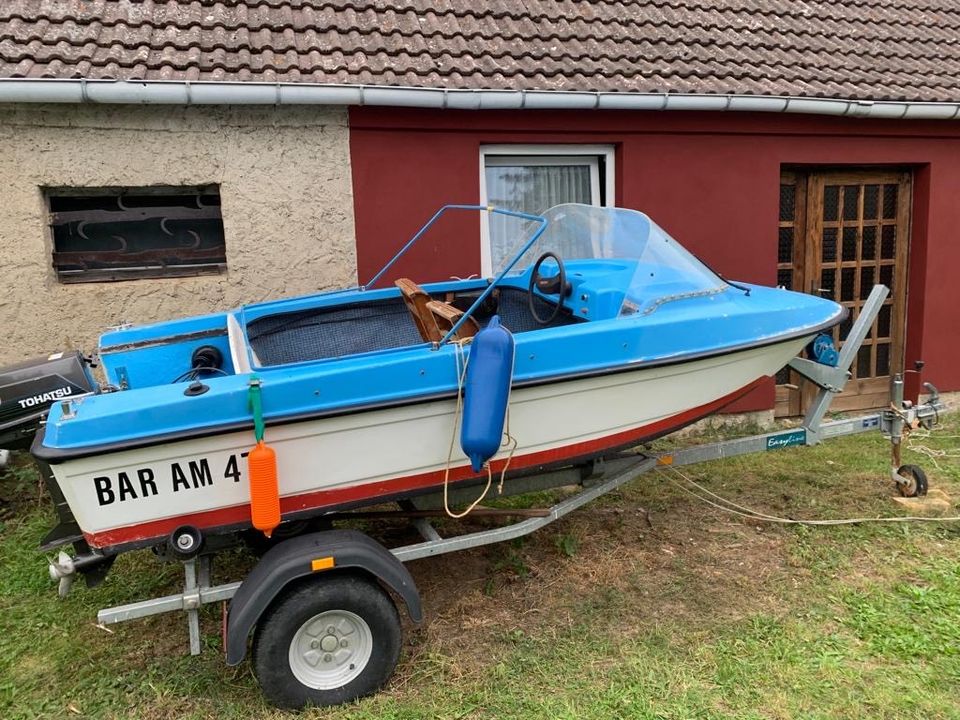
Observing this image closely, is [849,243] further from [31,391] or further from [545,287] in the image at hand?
[31,391]

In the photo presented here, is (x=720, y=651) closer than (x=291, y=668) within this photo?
No

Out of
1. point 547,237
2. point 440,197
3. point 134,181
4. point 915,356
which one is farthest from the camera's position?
point 915,356

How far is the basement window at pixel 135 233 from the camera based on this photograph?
4938mm

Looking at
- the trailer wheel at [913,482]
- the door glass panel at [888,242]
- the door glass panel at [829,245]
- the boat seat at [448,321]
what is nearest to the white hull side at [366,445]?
the boat seat at [448,321]

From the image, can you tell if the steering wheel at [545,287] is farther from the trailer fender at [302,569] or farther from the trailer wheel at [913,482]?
the trailer wheel at [913,482]

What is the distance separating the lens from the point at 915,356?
267 inches

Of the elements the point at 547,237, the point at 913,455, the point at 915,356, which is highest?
the point at 547,237

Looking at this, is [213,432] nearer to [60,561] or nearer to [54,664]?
[60,561]

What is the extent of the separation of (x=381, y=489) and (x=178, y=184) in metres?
3.08

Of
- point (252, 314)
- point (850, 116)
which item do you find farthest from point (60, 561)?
point (850, 116)

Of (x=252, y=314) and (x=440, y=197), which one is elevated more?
(x=440, y=197)

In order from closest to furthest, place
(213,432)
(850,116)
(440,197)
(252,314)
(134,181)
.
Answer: (213,432) → (252,314) → (134,181) → (440,197) → (850,116)

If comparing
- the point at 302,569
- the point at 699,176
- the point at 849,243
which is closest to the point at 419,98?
the point at 699,176

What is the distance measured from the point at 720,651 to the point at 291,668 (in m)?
1.76
